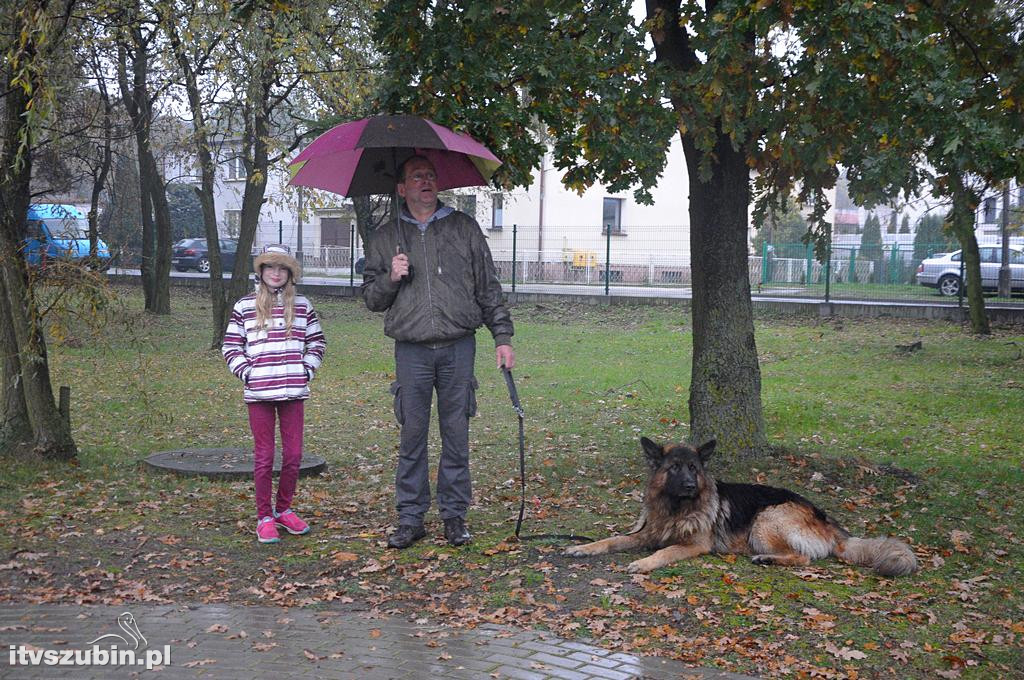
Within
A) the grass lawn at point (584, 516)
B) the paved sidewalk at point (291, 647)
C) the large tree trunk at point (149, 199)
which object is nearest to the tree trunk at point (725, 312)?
the grass lawn at point (584, 516)

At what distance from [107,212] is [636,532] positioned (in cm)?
2742

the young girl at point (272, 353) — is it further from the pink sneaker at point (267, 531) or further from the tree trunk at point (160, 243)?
the tree trunk at point (160, 243)

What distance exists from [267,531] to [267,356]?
1.21 metres

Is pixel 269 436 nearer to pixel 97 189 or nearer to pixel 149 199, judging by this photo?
pixel 97 189

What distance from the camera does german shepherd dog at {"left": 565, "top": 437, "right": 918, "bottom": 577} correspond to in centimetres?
641

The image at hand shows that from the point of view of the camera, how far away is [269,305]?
22.4 feet

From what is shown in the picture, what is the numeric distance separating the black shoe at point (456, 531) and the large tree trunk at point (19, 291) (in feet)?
13.6

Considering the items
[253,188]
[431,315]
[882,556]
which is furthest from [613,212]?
[882,556]

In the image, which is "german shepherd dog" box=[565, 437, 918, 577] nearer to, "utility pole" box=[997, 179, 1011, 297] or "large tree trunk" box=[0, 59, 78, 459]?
"large tree trunk" box=[0, 59, 78, 459]

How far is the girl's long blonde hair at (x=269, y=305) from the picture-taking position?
22.3 ft

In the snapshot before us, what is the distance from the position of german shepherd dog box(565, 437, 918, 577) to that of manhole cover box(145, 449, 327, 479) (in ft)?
11.4

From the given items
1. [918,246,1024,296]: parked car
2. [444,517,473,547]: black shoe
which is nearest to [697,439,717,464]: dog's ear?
[444,517,473,547]: black shoe

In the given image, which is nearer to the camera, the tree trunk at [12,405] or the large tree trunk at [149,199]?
the tree trunk at [12,405]

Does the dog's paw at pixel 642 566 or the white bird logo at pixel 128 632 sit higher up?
the dog's paw at pixel 642 566
